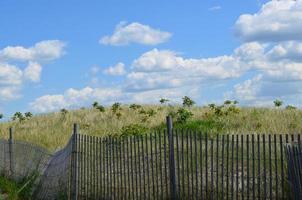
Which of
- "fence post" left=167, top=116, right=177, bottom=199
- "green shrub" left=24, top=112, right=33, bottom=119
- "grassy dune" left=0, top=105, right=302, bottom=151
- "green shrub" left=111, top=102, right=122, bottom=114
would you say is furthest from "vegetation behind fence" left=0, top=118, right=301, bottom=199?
"green shrub" left=24, top=112, right=33, bottom=119

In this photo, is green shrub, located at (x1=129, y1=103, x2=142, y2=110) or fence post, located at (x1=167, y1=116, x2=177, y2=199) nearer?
fence post, located at (x1=167, y1=116, x2=177, y2=199)

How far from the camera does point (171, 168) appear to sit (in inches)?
508

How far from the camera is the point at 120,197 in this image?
14352 millimetres

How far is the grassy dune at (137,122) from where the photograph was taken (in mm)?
21141

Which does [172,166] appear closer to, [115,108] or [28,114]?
[115,108]

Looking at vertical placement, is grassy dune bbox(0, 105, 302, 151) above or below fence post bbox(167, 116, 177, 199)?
above

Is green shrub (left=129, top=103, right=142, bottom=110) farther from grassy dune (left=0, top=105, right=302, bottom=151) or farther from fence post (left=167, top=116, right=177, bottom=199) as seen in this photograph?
fence post (left=167, top=116, right=177, bottom=199)

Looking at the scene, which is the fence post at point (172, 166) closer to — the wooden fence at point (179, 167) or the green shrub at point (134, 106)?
the wooden fence at point (179, 167)

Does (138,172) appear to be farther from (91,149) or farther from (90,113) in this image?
(90,113)

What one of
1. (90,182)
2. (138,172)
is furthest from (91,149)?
(138,172)

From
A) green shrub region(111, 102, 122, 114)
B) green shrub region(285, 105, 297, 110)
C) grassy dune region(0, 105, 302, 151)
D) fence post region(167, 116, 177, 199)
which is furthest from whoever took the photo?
green shrub region(111, 102, 122, 114)

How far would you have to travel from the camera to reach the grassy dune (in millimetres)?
21141

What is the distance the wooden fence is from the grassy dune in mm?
4712

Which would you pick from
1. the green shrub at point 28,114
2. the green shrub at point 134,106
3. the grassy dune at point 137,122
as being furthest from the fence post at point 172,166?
the green shrub at point 28,114
